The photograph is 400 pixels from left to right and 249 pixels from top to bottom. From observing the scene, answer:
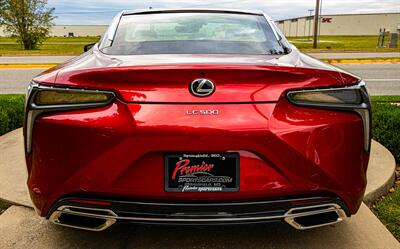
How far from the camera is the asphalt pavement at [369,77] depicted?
9.77 metres

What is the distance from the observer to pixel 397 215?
3.13 meters

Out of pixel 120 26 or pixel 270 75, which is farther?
pixel 120 26

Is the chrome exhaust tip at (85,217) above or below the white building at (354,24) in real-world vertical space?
above

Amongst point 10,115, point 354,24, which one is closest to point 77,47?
point 10,115

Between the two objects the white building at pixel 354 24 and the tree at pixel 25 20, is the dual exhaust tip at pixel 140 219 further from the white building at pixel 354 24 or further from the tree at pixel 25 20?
the white building at pixel 354 24

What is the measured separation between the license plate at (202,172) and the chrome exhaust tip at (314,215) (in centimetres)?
32

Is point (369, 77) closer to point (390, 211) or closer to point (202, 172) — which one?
point (390, 211)

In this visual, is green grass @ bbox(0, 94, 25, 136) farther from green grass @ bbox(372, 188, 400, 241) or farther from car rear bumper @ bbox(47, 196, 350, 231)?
green grass @ bbox(372, 188, 400, 241)

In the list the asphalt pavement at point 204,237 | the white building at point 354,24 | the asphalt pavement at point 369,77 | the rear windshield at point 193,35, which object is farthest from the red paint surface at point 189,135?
the white building at point 354,24

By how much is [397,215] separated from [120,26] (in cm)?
232

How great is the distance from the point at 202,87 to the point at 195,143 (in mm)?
273

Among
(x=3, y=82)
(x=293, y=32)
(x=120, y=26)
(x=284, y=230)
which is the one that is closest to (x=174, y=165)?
(x=284, y=230)

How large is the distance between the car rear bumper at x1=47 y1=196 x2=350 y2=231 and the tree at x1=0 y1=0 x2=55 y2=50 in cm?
2690

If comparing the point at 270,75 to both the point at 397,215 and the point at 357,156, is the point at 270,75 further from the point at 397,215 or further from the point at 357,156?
the point at 397,215
